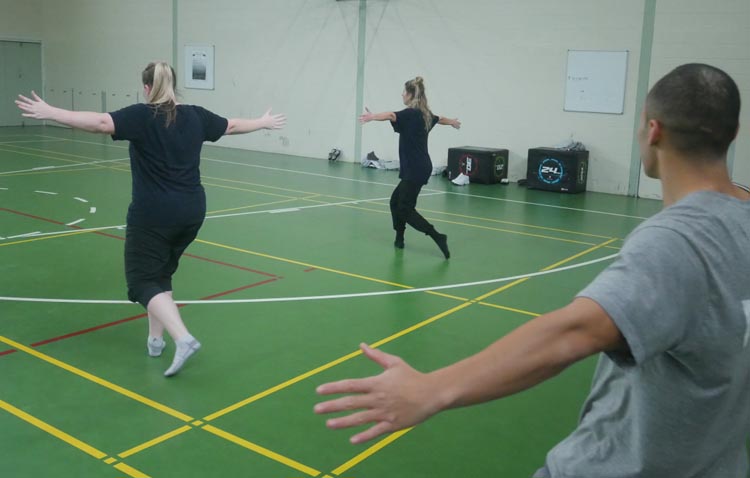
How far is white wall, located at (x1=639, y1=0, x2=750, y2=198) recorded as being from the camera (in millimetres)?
13414

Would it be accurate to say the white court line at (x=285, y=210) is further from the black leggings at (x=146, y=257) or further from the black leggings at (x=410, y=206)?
the black leggings at (x=146, y=257)

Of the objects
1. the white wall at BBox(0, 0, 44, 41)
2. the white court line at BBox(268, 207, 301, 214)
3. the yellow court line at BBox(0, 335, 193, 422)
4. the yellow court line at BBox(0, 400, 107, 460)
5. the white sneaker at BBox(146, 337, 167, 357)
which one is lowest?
the yellow court line at BBox(0, 400, 107, 460)

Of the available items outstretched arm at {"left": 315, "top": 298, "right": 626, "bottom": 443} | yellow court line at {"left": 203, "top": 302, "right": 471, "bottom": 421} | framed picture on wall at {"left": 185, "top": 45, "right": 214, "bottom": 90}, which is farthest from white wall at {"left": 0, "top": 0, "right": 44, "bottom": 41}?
outstretched arm at {"left": 315, "top": 298, "right": 626, "bottom": 443}

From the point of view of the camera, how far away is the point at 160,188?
17.3 ft

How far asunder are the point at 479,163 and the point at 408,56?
12.2 ft

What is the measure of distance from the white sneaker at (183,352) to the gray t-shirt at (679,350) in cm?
366

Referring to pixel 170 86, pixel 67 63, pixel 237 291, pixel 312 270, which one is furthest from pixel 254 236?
pixel 67 63

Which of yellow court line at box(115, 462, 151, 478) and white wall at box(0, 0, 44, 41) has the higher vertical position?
white wall at box(0, 0, 44, 41)

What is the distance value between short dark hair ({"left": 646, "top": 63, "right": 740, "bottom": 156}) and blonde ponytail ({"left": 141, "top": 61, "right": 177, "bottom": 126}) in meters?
4.10

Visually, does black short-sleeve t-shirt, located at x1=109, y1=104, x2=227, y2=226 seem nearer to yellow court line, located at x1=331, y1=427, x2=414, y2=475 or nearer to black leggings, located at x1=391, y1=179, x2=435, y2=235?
yellow court line, located at x1=331, y1=427, x2=414, y2=475

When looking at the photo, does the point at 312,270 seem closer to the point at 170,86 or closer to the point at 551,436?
the point at 170,86

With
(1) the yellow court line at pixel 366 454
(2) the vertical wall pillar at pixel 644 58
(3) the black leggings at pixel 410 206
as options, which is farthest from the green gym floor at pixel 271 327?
(2) the vertical wall pillar at pixel 644 58

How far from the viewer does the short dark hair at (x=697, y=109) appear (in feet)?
5.46

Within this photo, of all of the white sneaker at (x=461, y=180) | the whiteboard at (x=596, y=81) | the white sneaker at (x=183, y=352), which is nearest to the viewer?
the white sneaker at (x=183, y=352)
